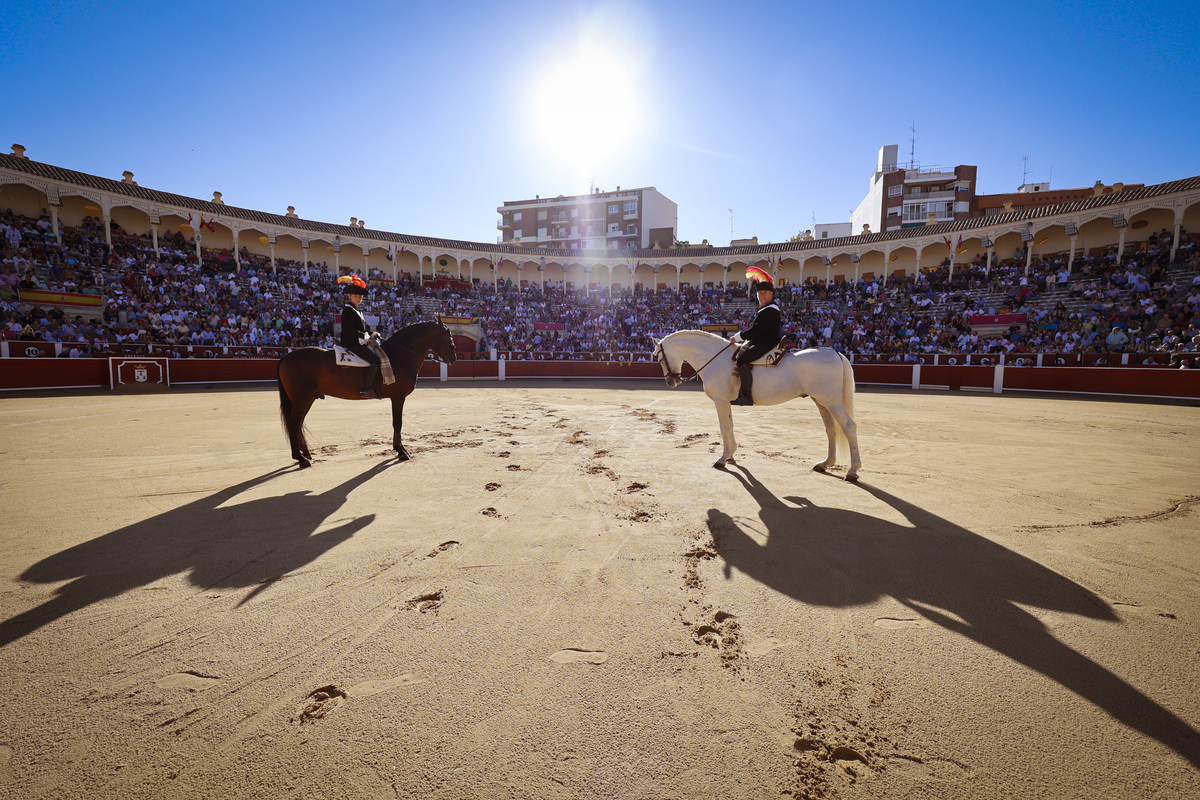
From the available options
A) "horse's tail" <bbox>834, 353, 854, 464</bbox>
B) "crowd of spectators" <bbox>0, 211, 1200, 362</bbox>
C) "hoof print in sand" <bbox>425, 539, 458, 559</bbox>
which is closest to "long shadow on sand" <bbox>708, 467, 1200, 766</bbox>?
"horse's tail" <bbox>834, 353, 854, 464</bbox>

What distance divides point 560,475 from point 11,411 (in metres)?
13.2

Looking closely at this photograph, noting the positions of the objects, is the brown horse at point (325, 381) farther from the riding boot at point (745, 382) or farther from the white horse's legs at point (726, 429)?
the riding boot at point (745, 382)

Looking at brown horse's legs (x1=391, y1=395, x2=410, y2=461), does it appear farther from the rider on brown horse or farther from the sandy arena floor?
the sandy arena floor

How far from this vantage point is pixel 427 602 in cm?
271

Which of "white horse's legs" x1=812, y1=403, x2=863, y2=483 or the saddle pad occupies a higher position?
the saddle pad

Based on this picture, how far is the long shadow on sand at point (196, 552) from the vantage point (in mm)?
2777

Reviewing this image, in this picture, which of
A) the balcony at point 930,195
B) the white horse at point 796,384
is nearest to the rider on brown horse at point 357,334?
the white horse at point 796,384

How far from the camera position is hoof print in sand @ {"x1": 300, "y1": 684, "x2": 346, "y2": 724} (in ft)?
6.09

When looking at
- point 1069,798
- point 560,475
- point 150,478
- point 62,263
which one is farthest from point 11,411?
point 62,263

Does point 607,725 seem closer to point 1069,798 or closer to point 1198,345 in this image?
point 1069,798

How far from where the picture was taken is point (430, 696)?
1.95 meters

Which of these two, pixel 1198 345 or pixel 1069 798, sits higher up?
pixel 1198 345

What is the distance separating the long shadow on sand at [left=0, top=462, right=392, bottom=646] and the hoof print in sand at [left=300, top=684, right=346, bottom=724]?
3.76 feet

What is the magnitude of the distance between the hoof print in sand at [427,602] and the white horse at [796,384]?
3941 millimetres
